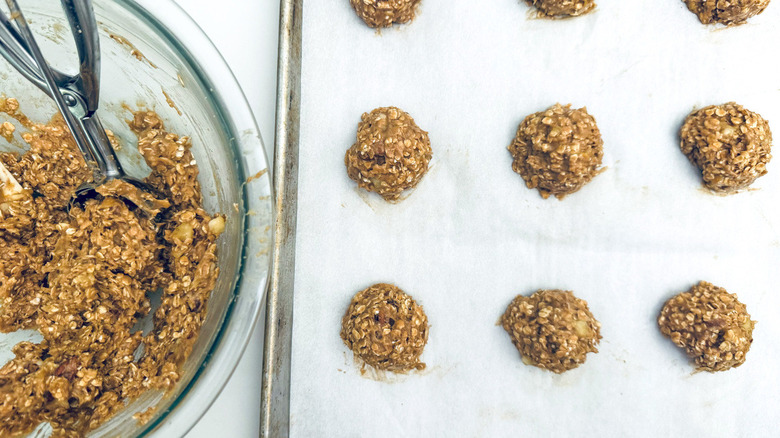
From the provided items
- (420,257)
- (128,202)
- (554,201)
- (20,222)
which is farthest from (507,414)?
(20,222)

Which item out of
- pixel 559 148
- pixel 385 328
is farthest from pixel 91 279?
pixel 559 148

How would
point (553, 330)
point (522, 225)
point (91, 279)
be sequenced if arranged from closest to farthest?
point (91, 279), point (553, 330), point (522, 225)

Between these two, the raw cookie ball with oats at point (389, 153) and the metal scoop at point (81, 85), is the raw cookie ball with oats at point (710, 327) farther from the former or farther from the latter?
the metal scoop at point (81, 85)

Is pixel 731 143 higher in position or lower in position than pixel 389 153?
lower

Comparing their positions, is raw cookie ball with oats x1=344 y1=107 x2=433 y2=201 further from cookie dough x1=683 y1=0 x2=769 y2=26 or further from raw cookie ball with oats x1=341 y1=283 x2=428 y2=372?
cookie dough x1=683 y1=0 x2=769 y2=26

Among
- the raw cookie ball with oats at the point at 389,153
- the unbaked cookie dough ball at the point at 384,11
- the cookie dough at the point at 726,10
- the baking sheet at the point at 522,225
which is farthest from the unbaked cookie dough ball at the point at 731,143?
the unbaked cookie dough ball at the point at 384,11

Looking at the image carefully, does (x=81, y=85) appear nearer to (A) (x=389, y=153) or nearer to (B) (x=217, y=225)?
(B) (x=217, y=225)

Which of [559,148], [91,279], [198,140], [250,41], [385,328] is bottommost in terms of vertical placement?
[385,328]

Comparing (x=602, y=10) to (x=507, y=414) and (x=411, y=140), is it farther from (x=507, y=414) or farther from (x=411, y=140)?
(x=507, y=414)
